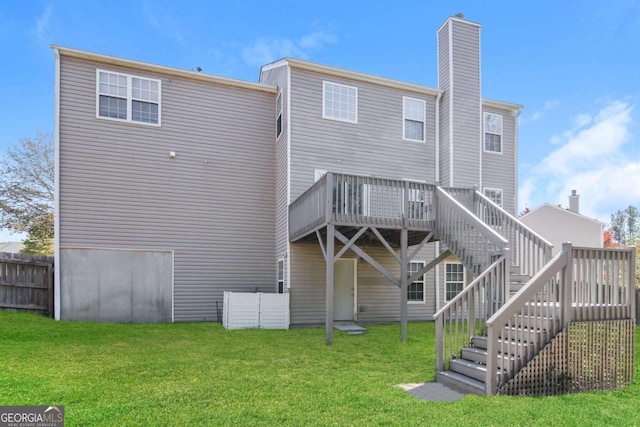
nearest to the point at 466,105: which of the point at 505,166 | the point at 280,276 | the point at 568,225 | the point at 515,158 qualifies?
the point at 505,166

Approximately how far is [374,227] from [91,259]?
25.3ft

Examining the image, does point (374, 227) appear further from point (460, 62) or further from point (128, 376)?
point (460, 62)

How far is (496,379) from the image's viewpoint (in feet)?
16.3

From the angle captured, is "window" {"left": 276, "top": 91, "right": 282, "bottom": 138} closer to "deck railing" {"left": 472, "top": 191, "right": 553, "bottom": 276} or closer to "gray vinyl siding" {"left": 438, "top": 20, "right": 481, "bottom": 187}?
"gray vinyl siding" {"left": 438, "top": 20, "right": 481, "bottom": 187}

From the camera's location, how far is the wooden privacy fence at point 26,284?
10961 mm

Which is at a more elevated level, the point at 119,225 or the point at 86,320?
the point at 119,225

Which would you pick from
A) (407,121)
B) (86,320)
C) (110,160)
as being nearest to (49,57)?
(110,160)

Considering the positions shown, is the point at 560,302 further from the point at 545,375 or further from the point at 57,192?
the point at 57,192

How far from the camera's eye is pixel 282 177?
481 inches

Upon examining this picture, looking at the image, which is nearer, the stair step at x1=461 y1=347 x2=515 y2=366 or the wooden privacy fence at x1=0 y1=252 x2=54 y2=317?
the stair step at x1=461 y1=347 x2=515 y2=366

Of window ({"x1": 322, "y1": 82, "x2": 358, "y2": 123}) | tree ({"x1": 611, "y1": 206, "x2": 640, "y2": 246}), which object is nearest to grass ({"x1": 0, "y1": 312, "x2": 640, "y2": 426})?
window ({"x1": 322, "y1": 82, "x2": 358, "y2": 123})

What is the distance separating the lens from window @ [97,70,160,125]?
11352 millimetres

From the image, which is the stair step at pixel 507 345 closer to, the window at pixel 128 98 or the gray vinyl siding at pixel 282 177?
the gray vinyl siding at pixel 282 177

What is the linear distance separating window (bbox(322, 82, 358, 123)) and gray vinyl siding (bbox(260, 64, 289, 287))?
1192mm
